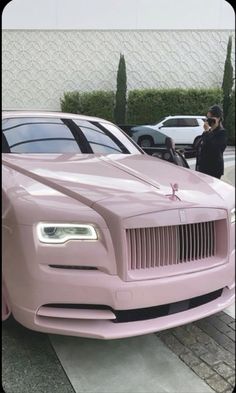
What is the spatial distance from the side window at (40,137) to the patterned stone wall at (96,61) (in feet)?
0.22

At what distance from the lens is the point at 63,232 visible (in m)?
1.89

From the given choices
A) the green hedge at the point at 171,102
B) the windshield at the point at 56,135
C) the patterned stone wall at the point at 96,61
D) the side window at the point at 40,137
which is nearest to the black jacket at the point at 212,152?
the green hedge at the point at 171,102

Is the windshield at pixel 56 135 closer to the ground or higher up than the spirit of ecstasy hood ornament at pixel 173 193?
higher up

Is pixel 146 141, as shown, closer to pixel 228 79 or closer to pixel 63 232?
pixel 228 79

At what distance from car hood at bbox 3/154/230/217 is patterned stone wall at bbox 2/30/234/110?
9.1 inches

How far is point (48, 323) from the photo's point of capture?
1.98 metres

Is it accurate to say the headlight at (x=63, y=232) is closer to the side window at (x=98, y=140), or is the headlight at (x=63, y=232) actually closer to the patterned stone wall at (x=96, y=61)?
the side window at (x=98, y=140)

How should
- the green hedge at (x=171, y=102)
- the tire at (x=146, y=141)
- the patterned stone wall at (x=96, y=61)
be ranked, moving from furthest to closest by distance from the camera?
the tire at (x=146, y=141)
the green hedge at (x=171, y=102)
the patterned stone wall at (x=96, y=61)

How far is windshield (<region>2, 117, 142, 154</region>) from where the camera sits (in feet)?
6.24

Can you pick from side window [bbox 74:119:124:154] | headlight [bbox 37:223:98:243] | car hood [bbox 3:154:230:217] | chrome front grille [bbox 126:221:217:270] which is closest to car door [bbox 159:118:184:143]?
car hood [bbox 3:154:230:217]

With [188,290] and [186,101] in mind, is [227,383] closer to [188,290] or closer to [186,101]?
[188,290]

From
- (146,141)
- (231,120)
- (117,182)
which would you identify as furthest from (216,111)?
(117,182)

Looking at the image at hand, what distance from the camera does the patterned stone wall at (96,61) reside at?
1.82m

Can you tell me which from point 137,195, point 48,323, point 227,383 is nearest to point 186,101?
point 137,195
